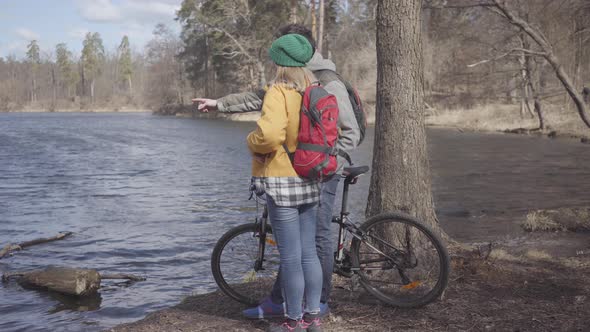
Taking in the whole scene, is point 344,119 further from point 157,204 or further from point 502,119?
point 502,119

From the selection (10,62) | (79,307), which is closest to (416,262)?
(79,307)

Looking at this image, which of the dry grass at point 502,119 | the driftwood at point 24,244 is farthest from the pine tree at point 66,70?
the driftwood at point 24,244

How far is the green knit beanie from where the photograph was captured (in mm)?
3805

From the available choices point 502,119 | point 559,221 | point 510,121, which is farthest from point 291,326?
point 502,119

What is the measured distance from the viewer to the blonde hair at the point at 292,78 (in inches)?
152

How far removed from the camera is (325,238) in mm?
4410

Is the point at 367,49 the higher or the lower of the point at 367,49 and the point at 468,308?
the higher

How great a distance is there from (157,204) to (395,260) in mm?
9838

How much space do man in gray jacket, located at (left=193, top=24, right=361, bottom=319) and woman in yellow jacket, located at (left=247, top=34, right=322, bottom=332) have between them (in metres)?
0.29

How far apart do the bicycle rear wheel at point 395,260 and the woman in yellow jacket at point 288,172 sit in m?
0.84

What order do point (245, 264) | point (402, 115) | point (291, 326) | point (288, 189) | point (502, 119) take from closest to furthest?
1. point (288, 189)
2. point (291, 326)
3. point (245, 264)
4. point (402, 115)
5. point (502, 119)

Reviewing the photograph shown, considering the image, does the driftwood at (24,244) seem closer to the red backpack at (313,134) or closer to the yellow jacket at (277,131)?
the yellow jacket at (277,131)

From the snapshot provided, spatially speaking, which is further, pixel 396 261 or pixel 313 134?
pixel 396 261

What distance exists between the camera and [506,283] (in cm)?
506
